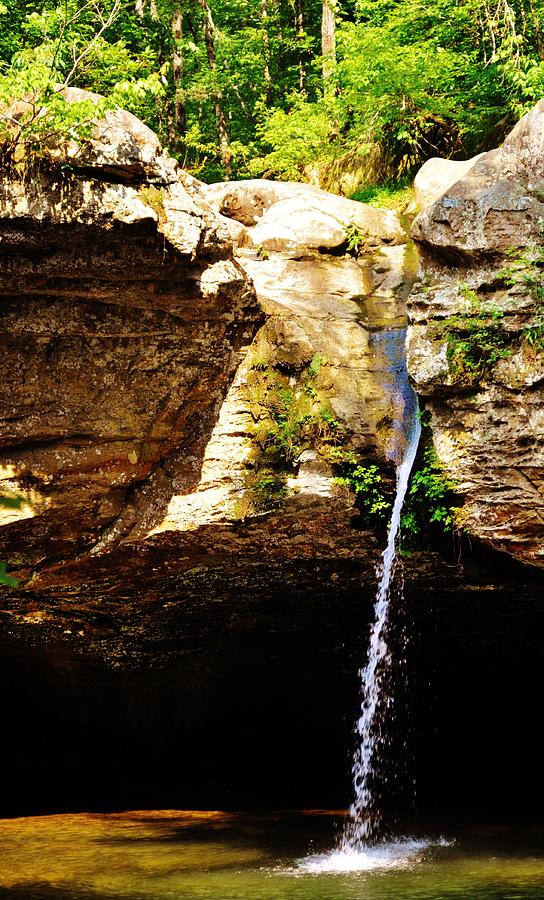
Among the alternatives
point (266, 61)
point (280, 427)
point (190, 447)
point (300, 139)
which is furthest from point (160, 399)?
point (266, 61)

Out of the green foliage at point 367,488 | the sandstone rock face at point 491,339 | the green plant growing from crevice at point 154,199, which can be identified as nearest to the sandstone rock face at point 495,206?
the sandstone rock face at point 491,339

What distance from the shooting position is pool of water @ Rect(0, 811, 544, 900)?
5.09 metres

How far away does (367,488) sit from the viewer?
7.15 m

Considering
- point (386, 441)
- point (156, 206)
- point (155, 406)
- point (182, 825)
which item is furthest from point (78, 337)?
point (182, 825)

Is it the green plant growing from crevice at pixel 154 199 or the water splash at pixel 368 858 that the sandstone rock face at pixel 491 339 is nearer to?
the green plant growing from crevice at pixel 154 199

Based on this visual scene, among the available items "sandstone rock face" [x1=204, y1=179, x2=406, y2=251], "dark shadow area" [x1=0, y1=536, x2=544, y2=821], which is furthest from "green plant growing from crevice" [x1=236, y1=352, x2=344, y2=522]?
"sandstone rock face" [x1=204, y1=179, x2=406, y2=251]

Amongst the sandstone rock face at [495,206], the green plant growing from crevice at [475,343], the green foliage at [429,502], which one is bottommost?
the green foliage at [429,502]

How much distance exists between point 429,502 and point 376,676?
3311 millimetres

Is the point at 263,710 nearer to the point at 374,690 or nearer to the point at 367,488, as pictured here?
the point at 374,690

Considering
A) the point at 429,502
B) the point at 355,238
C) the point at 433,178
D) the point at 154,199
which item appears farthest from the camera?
the point at 433,178

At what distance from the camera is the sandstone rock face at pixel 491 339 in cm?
680

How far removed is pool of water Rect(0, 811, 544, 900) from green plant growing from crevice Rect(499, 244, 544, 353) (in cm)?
400

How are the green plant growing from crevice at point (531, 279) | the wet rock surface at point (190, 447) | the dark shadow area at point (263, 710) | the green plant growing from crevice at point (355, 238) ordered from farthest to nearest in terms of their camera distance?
the green plant growing from crevice at point (355, 238)
the dark shadow area at point (263, 710)
the green plant growing from crevice at point (531, 279)
the wet rock surface at point (190, 447)

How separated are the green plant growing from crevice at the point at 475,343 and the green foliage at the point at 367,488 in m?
1.08
